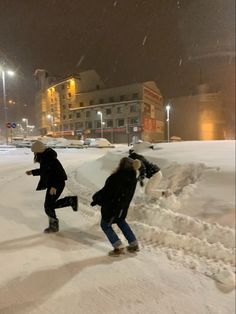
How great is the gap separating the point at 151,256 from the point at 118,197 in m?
0.68

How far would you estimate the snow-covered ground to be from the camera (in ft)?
7.40

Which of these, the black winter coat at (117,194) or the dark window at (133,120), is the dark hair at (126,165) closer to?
the black winter coat at (117,194)

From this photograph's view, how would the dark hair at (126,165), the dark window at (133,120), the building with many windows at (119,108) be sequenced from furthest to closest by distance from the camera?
1. the dark window at (133,120)
2. the building with many windows at (119,108)
3. the dark hair at (126,165)

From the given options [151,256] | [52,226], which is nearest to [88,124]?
[52,226]

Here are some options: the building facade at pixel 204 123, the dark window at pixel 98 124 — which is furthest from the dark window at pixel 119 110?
the building facade at pixel 204 123

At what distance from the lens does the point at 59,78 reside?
13820mm

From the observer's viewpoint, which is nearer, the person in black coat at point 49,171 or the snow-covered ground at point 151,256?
the snow-covered ground at point 151,256

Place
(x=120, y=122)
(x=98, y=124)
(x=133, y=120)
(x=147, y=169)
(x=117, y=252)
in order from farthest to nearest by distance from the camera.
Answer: (x=98, y=124)
(x=133, y=120)
(x=120, y=122)
(x=147, y=169)
(x=117, y=252)

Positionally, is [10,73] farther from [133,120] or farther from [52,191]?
[133,120]

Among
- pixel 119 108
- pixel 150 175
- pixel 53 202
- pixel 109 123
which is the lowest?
pixel 53 202

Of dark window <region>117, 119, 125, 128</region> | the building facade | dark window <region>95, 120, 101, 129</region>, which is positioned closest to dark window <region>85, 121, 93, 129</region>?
dark window <region>95, 120, 101, 129</region>

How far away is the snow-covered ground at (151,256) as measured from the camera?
7.40 feet

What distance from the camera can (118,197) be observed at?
10.4 ft

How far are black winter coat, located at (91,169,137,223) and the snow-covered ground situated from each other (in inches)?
18.2
